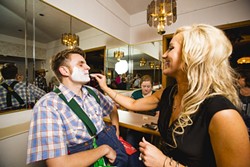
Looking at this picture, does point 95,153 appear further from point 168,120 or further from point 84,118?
point 168,120

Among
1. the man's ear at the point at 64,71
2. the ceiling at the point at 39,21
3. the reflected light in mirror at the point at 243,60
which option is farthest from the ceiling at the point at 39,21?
the reflected light in mirror at the point at 243,60

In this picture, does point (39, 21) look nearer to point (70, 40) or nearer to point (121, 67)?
point (70, 40)

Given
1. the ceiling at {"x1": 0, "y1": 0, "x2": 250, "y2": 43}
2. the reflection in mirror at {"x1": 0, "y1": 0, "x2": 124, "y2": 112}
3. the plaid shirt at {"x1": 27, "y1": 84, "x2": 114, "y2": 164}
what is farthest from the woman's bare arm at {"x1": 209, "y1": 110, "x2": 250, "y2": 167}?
the ceiling at {"x1": 0, "y1": 0, "x2": 250, "y2": 43}

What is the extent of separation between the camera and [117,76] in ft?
9.96

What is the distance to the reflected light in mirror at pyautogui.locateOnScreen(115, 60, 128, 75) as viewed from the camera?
3056 millimetres

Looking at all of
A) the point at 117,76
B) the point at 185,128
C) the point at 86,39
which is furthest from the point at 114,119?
the point at 117,76

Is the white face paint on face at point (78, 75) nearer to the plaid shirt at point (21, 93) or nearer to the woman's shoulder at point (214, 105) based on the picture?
the plaid shirt at point (21, 93)

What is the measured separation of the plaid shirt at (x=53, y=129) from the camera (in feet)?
2.59

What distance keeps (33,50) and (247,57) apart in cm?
312

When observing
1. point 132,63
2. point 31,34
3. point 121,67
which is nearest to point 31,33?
point 31,34

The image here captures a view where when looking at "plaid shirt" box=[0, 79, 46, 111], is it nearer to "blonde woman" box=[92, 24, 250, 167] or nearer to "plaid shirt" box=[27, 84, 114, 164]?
"plaid shirt" box=[27, 84, 114, 164]

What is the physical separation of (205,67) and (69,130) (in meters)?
0.98

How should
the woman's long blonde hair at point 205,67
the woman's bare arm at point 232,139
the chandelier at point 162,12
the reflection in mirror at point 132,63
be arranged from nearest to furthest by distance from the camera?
the woman's bare arm at point 232,139, the woman's long blonde hair at point 205,67, the chandelier at point 162,12, the reflection in mirror at point 132,63

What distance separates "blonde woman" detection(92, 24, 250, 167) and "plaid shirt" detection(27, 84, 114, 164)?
0.50 meters
